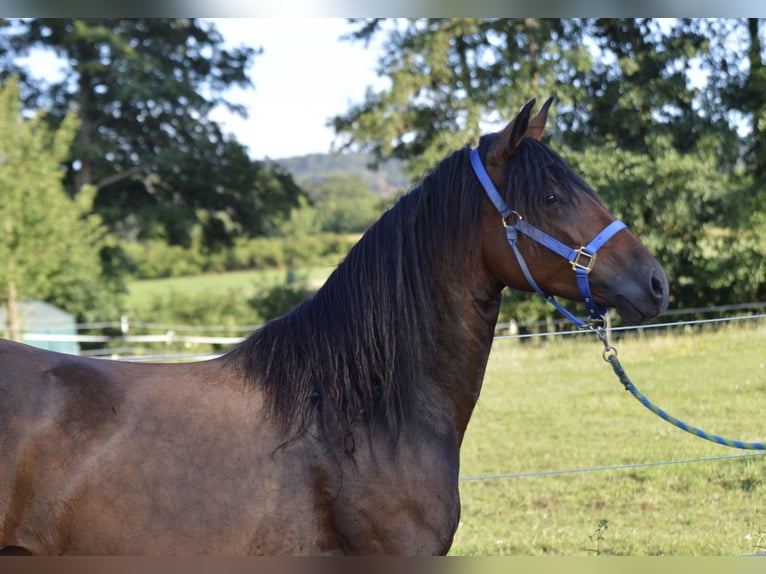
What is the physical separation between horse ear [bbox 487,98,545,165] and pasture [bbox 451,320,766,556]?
2.88m

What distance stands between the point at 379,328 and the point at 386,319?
39mm

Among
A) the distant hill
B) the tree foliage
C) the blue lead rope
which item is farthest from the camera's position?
the distant hill

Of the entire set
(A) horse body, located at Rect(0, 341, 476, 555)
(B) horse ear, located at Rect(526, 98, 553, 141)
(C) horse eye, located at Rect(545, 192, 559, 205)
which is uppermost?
(B) horse ear, located at Rect(526, 98, 553, 141)

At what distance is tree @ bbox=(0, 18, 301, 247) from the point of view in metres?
24.4

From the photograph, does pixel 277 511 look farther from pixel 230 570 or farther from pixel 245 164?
pixel 245 164

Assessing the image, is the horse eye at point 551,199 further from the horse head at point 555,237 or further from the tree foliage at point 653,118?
the tree foliage at point 653,118

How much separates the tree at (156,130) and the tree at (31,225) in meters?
4.53

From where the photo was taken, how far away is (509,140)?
8.22ft

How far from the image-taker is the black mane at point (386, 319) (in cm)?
245

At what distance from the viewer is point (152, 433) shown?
2.32 m

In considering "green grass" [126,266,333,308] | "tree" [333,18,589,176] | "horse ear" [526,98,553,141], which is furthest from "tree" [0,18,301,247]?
"horse ear" [526,98,553,141]

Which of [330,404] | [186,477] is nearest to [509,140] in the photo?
[330,404]

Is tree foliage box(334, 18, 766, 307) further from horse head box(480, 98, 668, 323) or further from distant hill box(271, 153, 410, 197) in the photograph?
horse head box(480, 98, 668, 323)

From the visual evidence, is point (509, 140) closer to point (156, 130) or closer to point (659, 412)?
point (659, 412)
